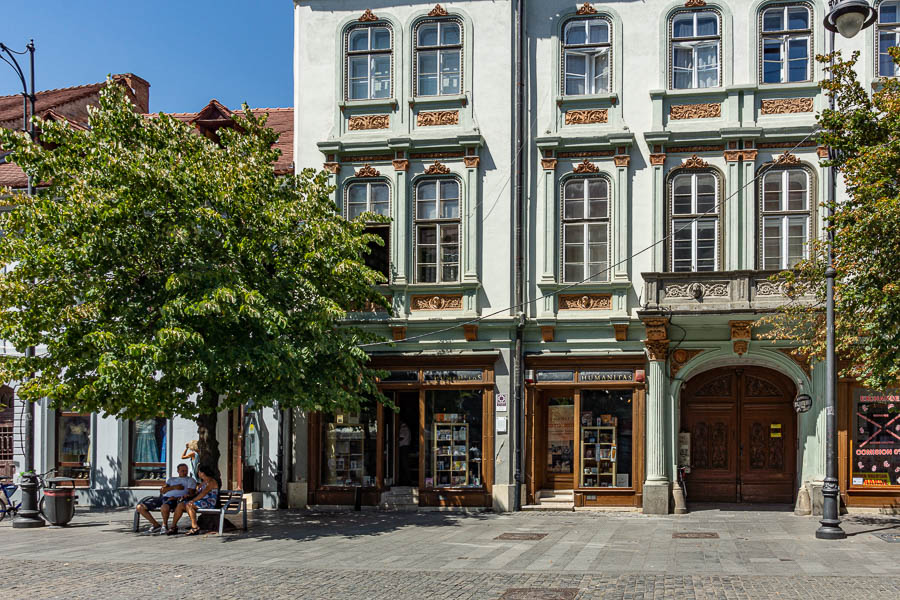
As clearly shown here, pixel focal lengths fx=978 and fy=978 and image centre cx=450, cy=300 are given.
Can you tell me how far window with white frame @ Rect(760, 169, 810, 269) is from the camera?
2059 centimetres

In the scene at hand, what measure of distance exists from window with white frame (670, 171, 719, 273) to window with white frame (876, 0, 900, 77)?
4.11m

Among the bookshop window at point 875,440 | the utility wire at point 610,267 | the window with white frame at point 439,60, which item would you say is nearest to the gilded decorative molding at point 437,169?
the window with white frame at point 439,60

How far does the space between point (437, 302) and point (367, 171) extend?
3394mm

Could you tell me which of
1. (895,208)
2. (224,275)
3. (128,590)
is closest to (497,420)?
(224,275)

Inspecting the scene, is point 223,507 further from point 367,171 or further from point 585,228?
point 585,228

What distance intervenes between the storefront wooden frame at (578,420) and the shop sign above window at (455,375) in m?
1.10

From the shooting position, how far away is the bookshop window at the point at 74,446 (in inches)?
933

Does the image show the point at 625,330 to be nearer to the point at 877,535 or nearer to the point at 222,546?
the point at 877,535

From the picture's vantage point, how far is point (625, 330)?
20.9 m

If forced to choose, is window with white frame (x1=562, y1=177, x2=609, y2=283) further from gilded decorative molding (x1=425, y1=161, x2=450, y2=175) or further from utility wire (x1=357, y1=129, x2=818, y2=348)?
gilded decorative molding (x1=425, y1=161, x2=450, y2=175)

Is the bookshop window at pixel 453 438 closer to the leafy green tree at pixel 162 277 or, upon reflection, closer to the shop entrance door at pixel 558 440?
the shop entrance door at pixel 558 440

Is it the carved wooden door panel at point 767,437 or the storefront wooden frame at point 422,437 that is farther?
the carved wooden door panel at point 767,437

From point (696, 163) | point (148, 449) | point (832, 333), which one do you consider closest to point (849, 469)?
point (832, 333)

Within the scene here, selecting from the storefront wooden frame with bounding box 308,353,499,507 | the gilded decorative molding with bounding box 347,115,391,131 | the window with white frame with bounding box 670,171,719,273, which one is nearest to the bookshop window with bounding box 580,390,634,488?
the storefront wooden frame with bounding box 308,353,499,507
